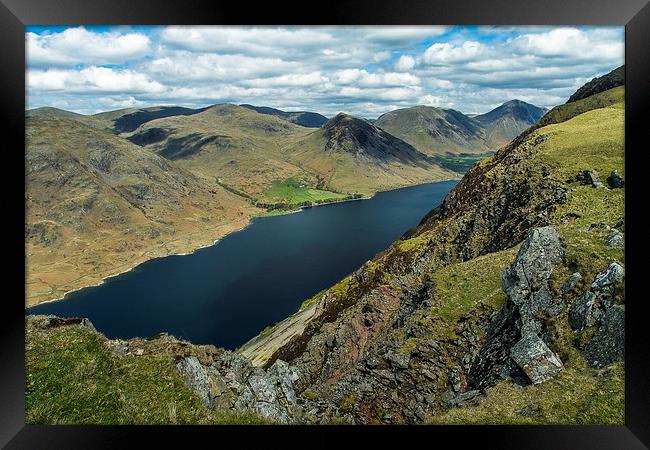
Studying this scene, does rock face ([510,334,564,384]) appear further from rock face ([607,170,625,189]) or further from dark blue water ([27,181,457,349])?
dark blue water ([27,181,457,349])

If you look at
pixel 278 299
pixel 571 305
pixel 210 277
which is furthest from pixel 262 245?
pixel 571 305

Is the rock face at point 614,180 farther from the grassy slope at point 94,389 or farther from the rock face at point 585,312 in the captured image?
the grassy slope at point 94,389

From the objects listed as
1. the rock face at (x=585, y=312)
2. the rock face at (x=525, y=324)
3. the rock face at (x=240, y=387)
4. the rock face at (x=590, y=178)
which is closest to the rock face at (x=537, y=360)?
the rock face at (x=525, y=324)

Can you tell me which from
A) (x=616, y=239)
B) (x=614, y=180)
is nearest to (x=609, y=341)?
(x=616, y=239)

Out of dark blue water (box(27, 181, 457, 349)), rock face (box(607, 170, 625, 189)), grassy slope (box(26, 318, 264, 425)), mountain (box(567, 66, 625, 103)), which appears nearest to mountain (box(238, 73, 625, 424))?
rock face (box(607, 170, 625, 189))

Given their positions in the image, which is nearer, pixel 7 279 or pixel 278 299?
pixel 7 279

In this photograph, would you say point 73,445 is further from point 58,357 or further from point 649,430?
point 649,430

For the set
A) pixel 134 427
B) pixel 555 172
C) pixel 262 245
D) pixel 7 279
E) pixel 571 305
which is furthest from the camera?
pixel 262 245

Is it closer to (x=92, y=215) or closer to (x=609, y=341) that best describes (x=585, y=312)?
(x=609, y=341)
